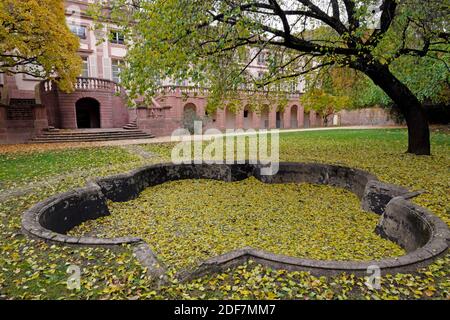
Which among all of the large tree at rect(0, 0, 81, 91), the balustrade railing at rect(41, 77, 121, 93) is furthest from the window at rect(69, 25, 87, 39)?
the large tree at rect(0, 0, 81, 91)

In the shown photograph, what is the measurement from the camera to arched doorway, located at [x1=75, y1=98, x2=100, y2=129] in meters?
23.6

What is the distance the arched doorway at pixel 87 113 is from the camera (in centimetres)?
2356

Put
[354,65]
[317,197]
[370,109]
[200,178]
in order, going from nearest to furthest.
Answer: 1. [317,197]
2. [354,65]
3. [200,178]
4. [370,109]

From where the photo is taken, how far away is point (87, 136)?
17.0 metres

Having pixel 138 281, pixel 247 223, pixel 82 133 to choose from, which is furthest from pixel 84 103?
pixel 138 281

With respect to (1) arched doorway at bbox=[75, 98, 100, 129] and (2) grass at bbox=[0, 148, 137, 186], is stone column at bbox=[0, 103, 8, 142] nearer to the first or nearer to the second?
(2) grass at bbox=[0, 148, 137, 186]

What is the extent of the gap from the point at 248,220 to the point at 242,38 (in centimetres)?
473

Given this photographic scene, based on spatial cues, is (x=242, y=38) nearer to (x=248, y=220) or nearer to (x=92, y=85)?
(x=248, y=220)

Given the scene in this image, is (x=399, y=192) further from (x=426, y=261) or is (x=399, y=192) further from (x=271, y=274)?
(x=271, y=274)

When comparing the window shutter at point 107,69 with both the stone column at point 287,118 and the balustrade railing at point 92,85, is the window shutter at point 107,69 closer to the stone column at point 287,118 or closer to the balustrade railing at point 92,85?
the balustrade railing at point 92,85

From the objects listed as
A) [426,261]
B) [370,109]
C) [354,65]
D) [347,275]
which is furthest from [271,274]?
[370,109]

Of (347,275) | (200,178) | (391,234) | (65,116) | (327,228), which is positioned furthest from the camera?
(65,116)

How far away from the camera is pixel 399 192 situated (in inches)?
234

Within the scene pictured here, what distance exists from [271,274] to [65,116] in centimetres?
2118
